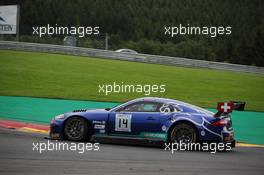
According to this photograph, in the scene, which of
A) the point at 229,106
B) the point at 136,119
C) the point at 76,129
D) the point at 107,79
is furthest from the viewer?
the point at 76,129

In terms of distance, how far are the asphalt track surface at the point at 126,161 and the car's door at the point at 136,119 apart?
0.27m

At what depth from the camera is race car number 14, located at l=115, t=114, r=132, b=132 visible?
10.2 m

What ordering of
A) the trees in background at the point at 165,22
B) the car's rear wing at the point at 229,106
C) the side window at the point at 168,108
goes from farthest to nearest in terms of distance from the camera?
the side window at the point at 168,108 → the trees in background at the point at 165,22 → the car's rear wing at the point at 229,106

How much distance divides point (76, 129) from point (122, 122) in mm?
781

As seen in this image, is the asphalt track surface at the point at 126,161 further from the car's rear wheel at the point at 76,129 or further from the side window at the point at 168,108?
the side window at the point at 168,108

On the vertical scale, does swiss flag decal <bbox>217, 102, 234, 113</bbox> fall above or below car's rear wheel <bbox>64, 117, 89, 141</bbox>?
above

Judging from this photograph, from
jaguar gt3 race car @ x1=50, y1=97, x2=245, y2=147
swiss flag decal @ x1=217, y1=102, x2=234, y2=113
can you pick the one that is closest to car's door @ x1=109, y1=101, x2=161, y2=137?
jaguar gt3 race car @ x1=50, y1=97, x2=245, y2=147

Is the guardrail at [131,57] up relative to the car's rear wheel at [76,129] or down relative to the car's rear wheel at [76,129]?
up

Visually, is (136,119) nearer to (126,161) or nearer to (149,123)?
(149,123)

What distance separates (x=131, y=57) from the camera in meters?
9.99

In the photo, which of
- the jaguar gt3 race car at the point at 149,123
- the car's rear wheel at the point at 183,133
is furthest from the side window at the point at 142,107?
the car's rear wheel at the point at 183,133

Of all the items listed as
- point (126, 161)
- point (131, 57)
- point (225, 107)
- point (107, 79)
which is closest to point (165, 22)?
point (131, 57)

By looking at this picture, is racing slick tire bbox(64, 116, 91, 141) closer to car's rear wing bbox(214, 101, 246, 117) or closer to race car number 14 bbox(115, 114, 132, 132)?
race car number 14 bbox(115, 114, 132, 132)

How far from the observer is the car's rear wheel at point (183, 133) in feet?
32.4
